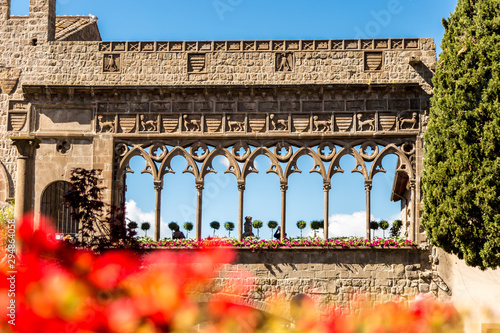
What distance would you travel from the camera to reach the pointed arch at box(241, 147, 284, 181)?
1778 cm

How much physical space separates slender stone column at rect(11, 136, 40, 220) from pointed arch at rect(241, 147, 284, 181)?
6319 millimetres

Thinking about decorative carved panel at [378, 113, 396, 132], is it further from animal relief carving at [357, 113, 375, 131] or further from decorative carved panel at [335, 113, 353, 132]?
decorative carved panel at [335, 113, 353, 132]

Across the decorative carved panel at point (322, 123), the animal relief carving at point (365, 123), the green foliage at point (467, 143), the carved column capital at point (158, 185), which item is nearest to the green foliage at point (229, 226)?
the carved column capital at point (158, 185)

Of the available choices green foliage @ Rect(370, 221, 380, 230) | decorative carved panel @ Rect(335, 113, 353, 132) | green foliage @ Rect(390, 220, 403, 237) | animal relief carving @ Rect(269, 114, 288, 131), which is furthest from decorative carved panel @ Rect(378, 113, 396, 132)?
green foliage @ Rect(390, 220, 403, 237)

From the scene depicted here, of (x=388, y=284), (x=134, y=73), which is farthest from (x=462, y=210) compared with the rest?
(x=134, y=73)

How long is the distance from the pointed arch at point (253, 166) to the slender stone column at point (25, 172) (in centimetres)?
632

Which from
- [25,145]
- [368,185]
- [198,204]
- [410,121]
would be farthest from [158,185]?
[410,121]

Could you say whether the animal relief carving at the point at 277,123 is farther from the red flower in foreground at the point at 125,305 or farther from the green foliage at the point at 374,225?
the red flower in foreground at the point at 125,305

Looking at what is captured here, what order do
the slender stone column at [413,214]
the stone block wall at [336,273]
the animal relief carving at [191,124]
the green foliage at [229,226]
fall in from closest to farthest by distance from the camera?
the stone block wall at [336,273] → the slender stone column at [413,214] → the green foliage at [229,226] → the animal relief carving at [191,124]

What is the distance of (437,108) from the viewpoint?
1562cm

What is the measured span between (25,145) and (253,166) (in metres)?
6.76

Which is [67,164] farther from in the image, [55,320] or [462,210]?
[55,320]

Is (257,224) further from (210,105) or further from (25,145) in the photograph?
(25,145)

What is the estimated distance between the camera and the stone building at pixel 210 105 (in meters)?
17.7
